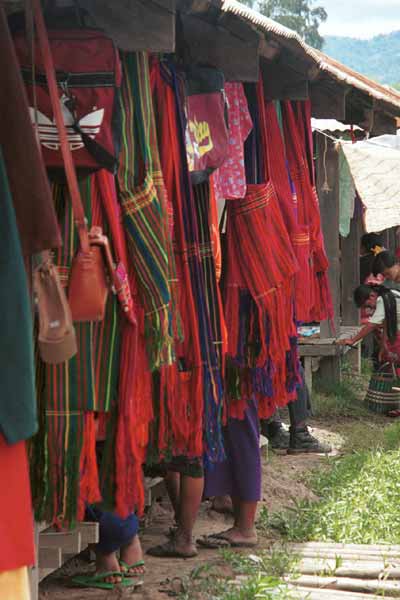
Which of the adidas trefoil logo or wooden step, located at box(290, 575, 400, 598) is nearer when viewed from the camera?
the adidas trefoil logo

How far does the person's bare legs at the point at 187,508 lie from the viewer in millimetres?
5195

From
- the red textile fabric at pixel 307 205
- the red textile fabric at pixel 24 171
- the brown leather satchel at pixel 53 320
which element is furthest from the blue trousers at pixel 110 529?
the red textile fabric at pixel 24 171

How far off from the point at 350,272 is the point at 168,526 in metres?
6.69

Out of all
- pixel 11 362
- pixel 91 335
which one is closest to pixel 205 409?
pixel 91 335

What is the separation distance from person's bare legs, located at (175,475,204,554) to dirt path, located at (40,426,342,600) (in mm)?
83

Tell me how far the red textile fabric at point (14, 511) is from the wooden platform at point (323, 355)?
7477mm

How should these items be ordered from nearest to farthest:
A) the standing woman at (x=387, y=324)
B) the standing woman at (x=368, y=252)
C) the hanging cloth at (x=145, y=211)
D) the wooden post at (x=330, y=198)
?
1. the hanging cloth at (x=145, y=211)
2. the wooden post at (x=330, y=198)
3. the standing woman at (x=387, y=324)
4. the standing woman at (x=368, y=252)

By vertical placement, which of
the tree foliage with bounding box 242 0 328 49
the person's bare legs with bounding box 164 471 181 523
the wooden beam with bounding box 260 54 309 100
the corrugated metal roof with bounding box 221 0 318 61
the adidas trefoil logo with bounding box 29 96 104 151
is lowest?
the person's bare legs with bounding box 164 471 181 523

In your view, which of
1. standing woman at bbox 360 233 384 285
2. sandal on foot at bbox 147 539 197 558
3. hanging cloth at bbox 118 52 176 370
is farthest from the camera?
standing woman at bbox 360 233 384 285

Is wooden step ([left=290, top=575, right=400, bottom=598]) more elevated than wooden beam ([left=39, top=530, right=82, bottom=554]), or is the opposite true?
wooden beam ([left=39, top=530, right=82, bottom=554])

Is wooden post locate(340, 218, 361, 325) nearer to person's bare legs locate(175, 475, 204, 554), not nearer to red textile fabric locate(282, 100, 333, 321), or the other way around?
red textile fabric locate(282, 100, 333, 321)

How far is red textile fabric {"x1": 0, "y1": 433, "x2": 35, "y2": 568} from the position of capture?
2.62m

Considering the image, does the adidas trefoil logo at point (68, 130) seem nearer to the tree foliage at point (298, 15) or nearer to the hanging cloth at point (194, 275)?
the hanging cloth at point (194, 275)

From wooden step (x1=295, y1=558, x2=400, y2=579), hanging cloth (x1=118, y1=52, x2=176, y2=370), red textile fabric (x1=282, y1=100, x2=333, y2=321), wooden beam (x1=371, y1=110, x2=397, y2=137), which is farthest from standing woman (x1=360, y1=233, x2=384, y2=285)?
hanging cloth (x1=118, y1=52, x2=176, y2=370)
